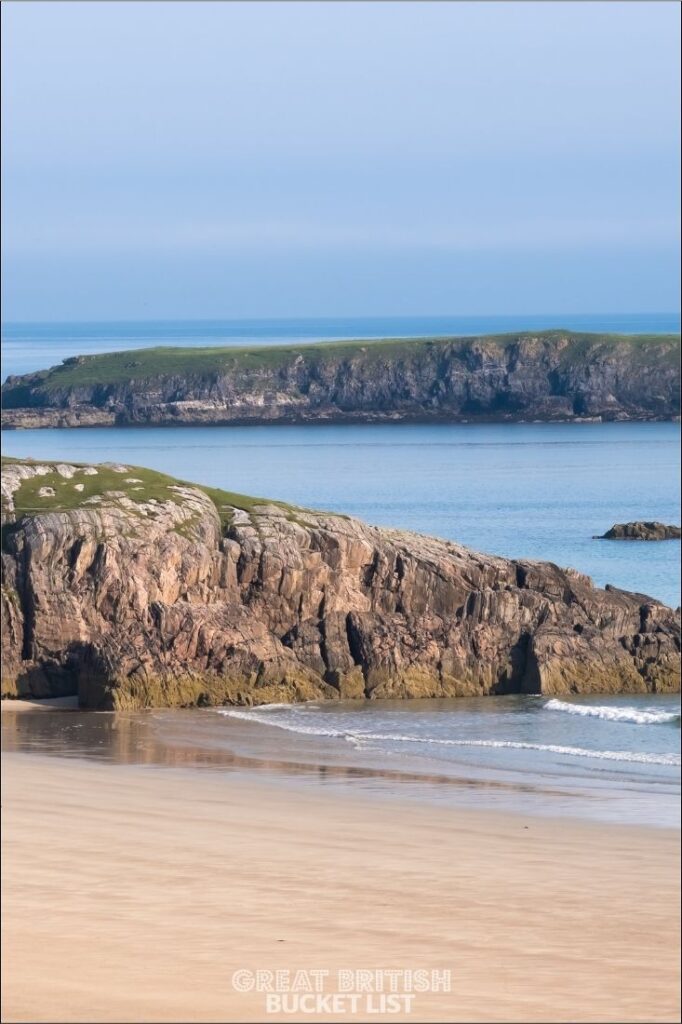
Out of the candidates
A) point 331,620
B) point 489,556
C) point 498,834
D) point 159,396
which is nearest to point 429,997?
point 498,834

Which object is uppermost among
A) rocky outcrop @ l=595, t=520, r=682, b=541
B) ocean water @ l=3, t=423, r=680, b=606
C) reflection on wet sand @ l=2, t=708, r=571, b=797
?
ocean water @ l=3, t=423, r=680, b=606

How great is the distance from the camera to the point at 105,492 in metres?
38.5

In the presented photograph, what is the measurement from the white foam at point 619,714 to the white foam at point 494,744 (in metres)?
2.89

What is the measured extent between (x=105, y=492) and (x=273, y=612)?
573 centimetres

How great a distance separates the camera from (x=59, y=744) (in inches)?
1187

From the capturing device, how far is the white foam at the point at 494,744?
31005 millimetres

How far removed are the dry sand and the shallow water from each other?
158cm

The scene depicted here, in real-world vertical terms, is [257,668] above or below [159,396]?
below

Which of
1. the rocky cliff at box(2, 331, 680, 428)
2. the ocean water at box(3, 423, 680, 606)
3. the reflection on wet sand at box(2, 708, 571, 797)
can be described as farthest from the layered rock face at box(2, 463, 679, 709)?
the rocky cliff at box(2, 331, 680, 428)

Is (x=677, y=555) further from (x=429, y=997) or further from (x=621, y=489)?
(x=429, y=997)

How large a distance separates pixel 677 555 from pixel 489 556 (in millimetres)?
23378

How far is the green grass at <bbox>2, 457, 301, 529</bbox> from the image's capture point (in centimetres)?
3772

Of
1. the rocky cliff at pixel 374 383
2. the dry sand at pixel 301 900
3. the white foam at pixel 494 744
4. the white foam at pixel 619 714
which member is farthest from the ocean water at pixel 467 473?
the dry sand at pixel 301 900

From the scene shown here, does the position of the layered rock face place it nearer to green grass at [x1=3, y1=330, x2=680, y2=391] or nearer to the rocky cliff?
the rocky cliff
